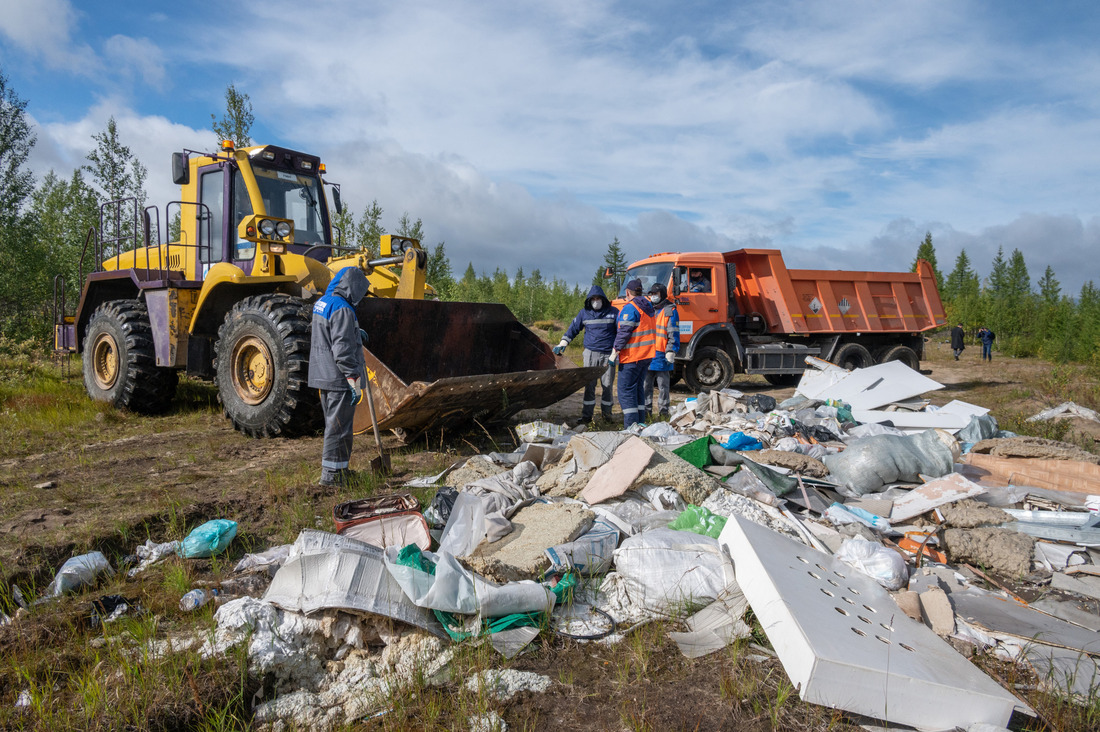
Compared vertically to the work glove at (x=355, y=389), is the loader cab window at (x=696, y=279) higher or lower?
higher

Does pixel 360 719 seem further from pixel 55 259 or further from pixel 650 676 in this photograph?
pixel 55 259

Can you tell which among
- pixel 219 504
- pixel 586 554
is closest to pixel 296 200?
pixel 219 504

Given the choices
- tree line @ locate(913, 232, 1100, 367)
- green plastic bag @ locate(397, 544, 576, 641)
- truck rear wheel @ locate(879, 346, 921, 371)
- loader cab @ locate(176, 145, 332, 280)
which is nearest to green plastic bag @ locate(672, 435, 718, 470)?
green plastic bag @ locate(397, 544, 576, 641)

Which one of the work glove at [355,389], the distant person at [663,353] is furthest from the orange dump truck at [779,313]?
the work glove at [355,389]

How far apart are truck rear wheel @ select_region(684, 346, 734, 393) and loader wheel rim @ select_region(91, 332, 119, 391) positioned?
788 centimetres

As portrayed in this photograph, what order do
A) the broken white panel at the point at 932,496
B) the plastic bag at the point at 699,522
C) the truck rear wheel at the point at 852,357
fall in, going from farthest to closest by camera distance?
the truck rear wheel at the point at 852,357, the broken white panel at the point at 932,496, the plastic bag at the point at 699,522

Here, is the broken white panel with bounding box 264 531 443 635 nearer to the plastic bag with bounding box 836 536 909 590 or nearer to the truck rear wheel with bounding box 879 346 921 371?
the plastic bag with bounding box 836 536 909 590

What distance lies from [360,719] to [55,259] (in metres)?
19.2

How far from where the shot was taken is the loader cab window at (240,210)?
22.1ft

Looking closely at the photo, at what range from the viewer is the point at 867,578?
309 centimetres

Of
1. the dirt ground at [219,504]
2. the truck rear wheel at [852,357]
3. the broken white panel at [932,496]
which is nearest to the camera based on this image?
the dirt ground at [219,504]

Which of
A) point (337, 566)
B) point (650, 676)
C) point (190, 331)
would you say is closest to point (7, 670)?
point (337, 566)

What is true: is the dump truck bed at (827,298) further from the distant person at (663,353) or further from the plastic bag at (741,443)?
the plastic bag at (741,443)

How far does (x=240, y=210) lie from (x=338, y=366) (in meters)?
3.31
